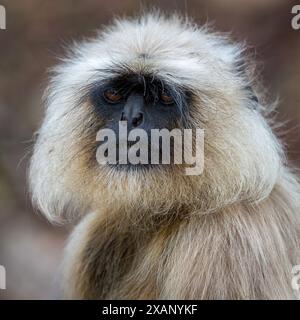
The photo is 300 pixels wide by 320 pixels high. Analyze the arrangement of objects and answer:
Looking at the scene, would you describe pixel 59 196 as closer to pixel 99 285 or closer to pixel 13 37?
pixel 99 285

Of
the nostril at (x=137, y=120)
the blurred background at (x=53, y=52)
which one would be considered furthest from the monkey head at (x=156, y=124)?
the blurred background at (x=53, y=52)

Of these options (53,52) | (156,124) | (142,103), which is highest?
(53,52)

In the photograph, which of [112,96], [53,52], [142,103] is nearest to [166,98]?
[142,103]

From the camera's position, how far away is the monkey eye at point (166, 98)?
3297 millimetres

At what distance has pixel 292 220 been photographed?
3477 millimetres

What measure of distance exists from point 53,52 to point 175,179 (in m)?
4.42

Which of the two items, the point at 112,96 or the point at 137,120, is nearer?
the point at 137,120

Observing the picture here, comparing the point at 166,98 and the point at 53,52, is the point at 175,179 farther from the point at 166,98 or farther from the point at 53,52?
the point at 53,52

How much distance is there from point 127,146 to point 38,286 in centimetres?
360

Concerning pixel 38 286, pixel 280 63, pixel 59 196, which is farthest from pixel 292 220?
pixel 280 63

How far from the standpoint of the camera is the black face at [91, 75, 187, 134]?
3211 mm

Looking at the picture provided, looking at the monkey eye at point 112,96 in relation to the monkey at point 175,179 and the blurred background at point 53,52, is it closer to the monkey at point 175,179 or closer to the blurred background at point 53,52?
the monkey at point 175,179

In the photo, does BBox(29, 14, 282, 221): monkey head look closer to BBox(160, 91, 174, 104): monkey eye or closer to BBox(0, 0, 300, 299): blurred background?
BBox(160, 91, 174, 104): monkey eye

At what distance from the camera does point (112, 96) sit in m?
3.36
